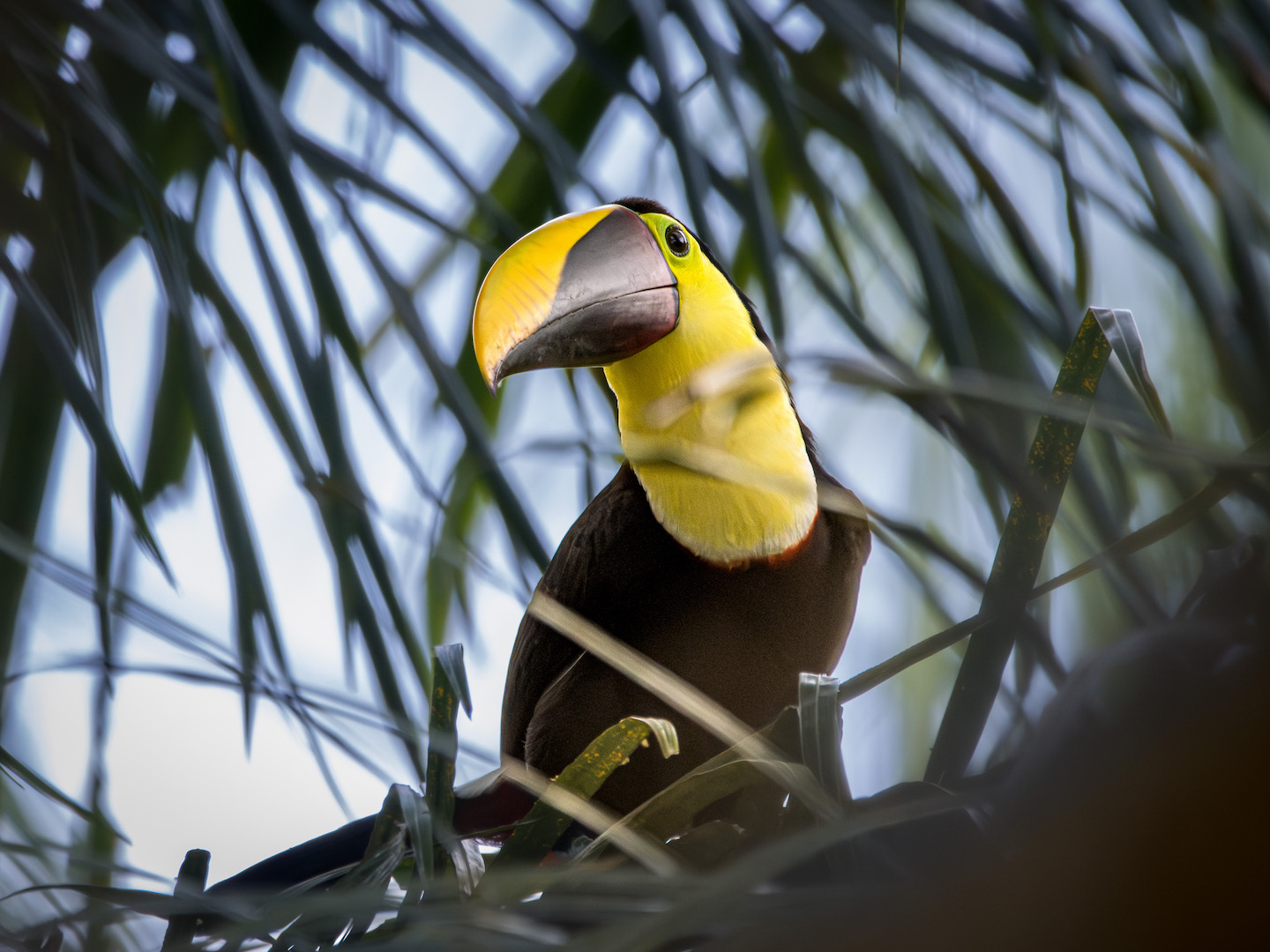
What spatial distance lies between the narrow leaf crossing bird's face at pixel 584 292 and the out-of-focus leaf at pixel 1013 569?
48 cm

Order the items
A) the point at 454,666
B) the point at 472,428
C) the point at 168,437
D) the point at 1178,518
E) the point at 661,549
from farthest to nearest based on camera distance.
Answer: the point at 168,437, the point at 661,549, the point at 472,428, the point at 454,666, the point at 1178,518

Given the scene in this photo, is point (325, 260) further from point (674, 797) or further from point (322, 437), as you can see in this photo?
point (674, 797)

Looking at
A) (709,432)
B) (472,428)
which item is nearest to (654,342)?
(709,432)

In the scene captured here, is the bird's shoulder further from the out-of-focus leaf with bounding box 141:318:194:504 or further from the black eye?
the out-of-focus leaf with bounding box 141:318:194:504

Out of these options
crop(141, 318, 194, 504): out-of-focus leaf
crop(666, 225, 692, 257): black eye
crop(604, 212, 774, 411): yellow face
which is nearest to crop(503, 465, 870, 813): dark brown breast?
crop(604, 212, 774, 411): yellow face

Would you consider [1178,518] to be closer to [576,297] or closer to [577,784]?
[577,784]

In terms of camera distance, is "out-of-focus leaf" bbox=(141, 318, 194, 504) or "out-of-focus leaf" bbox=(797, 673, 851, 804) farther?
"out-of-focus leaf" bbox=(141, 318, 194, 504)

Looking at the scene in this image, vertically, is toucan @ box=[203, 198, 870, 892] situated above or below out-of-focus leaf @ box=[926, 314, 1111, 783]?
above

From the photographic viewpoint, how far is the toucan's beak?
0.76 metres

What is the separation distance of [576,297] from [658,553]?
218 millimetres

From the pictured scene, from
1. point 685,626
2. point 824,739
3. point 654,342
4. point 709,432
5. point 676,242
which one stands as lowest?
point 824,739

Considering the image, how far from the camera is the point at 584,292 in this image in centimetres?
81

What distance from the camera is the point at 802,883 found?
0.97 feet

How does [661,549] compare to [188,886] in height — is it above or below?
above
